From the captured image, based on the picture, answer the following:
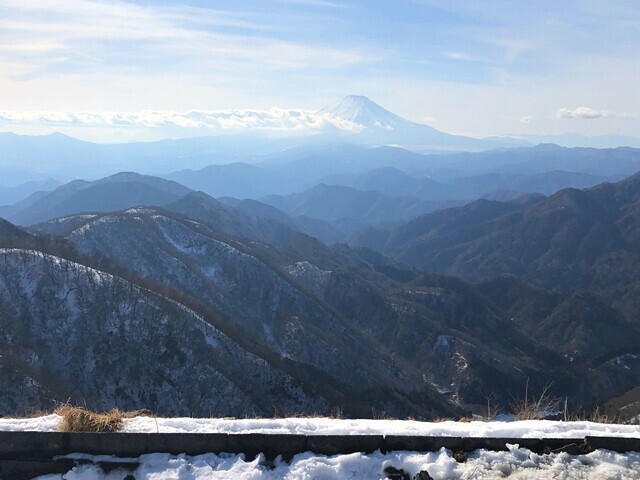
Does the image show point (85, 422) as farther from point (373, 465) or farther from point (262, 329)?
point (262, 329)

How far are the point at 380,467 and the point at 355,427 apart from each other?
1.06m

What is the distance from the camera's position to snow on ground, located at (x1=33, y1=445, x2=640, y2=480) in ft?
22.9

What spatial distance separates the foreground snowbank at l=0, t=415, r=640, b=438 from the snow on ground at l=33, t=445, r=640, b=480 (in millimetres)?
533

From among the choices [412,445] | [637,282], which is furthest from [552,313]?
[412,445]

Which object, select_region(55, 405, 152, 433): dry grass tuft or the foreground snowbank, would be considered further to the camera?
the foreground snowbank

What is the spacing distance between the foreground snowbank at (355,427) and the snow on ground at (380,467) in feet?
1.75

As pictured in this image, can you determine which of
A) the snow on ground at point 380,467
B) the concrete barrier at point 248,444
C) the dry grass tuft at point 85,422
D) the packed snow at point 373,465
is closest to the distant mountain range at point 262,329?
→ the dry grass tuft at point 85,422

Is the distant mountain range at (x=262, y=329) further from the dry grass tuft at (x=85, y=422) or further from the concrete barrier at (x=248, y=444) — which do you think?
the concrete barrier at (x=248, y=444)

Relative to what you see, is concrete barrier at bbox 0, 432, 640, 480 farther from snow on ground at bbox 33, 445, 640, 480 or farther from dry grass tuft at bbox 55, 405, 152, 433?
dry grass tuft at bbox 55, 405, 152, 433

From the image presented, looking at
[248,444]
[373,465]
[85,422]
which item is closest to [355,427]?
[373,465]

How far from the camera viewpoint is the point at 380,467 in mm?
7109

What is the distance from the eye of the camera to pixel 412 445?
297 inches

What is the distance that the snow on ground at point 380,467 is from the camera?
6.98 meters

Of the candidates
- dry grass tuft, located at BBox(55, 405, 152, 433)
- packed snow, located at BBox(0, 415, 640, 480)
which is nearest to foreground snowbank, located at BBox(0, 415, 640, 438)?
packed snow, located at BBox(0, 415, 640, 480)
